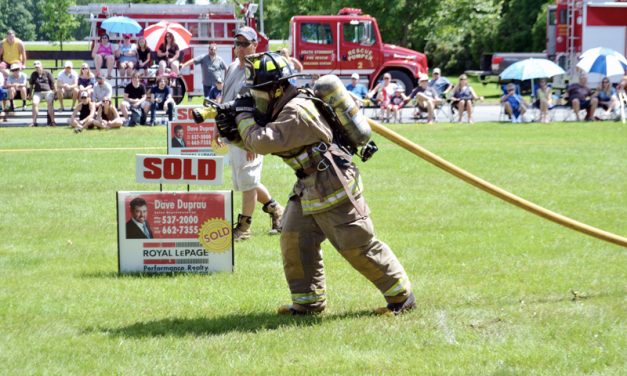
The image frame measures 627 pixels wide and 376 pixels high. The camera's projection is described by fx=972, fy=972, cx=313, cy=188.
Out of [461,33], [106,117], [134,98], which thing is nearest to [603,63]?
[134,98]

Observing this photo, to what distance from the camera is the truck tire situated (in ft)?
94.2

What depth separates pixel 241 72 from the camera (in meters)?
9.12

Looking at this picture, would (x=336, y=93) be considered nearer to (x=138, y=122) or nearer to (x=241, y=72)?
(x=241, y=72)

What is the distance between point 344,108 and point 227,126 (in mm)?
775

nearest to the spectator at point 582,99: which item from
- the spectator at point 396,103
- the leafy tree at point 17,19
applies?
the spectator at point 396,103

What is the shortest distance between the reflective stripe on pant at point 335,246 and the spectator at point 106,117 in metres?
15.6

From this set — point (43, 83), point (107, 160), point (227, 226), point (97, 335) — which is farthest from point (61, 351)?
point (43, 83)

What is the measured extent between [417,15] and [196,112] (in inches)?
1815

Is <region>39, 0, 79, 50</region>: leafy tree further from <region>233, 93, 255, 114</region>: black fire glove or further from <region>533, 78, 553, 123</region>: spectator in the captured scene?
<region>233, 93, 255, 114</region>: black fire glove

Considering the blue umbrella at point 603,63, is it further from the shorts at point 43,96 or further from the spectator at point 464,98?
the shorts at point 43,96

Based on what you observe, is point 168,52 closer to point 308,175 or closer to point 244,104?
point 244,104

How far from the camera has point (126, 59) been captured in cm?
2641

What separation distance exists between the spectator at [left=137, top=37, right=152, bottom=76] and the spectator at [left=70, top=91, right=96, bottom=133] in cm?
438

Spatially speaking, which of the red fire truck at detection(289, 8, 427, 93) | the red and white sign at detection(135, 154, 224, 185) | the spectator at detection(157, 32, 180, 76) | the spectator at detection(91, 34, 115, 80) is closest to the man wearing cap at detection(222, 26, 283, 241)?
the red and white sign at detection(135, 154, 224, 185)
